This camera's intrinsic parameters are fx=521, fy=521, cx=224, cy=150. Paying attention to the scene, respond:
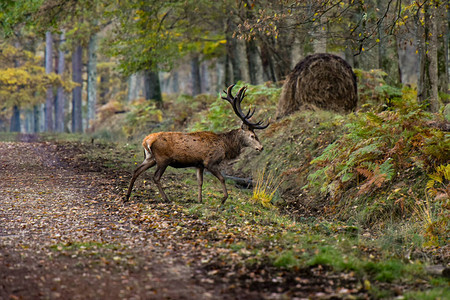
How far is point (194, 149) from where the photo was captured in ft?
33.4

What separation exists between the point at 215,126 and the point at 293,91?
375 centimetres

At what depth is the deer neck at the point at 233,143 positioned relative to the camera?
35.0 feet

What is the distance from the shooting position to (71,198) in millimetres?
10625

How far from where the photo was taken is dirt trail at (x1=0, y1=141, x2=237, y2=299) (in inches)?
209

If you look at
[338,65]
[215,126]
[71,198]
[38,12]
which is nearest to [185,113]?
[215,126]

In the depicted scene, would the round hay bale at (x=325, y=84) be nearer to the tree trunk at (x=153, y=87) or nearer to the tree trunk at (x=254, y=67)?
the tree trunk at (x=254, y=67)

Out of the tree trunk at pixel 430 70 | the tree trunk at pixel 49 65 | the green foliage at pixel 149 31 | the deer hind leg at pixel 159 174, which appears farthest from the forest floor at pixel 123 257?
the tree trunk at pixel 49 65

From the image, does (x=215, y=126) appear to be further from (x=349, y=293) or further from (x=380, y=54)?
(x=349, y=293)

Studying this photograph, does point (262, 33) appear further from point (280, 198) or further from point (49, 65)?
point (49, 65)

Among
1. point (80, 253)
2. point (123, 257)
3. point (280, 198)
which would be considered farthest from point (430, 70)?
point (80, 253)

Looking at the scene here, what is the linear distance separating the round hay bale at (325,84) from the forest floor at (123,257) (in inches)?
207

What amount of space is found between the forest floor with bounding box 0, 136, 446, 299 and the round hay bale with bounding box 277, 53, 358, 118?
5257mm

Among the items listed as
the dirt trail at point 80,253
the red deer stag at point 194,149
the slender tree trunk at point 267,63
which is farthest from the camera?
the slender tree trunk at point 267,63

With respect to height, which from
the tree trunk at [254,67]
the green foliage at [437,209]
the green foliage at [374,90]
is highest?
the tree trunk at [254,67]
